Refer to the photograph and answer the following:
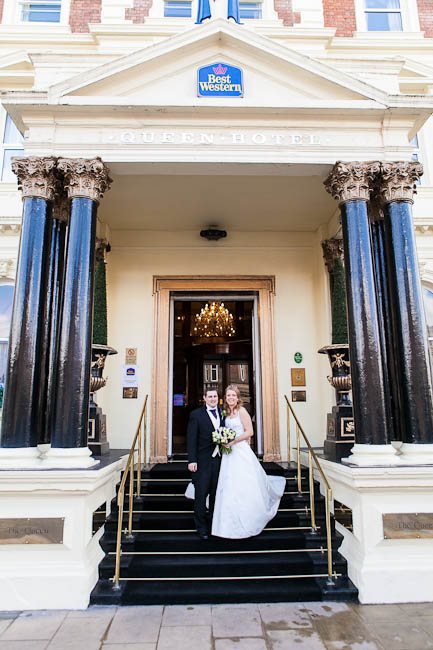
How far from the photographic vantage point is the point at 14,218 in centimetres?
739

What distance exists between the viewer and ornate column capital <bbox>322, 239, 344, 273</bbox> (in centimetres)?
726

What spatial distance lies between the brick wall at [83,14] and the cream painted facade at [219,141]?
320mm

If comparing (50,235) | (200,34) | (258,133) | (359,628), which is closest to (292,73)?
(258,133)

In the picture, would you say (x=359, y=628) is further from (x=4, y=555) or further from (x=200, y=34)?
(x=200, y=34)

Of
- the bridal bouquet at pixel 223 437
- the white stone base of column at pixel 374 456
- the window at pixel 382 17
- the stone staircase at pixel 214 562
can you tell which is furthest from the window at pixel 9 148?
the window at pixel 382 17

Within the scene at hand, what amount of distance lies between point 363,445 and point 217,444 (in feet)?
5.33

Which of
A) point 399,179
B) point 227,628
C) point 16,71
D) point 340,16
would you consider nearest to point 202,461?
point 227,628

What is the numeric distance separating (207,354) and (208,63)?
6.59 meters

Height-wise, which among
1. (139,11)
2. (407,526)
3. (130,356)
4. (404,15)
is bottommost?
(407,526)

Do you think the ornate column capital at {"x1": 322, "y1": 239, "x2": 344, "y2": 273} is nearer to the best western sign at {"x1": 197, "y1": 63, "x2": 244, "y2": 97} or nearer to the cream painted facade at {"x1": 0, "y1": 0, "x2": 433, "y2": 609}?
the cream painted facade at {"x1": 0, "y1": 0, "x2": 433, "y2": 609}

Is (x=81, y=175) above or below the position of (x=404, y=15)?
below

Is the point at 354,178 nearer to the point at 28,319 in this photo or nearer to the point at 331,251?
the point at 331,251

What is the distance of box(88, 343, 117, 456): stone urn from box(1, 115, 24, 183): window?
431 cm

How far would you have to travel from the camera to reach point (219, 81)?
5.48m
